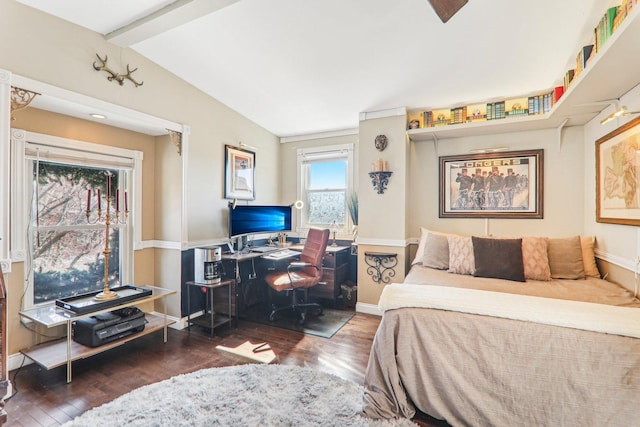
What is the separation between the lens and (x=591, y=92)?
2244 mm

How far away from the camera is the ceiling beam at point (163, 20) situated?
2.08 meters

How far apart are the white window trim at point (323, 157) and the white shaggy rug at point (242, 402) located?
258 centimetres

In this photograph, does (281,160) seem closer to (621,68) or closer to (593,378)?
(621,68)

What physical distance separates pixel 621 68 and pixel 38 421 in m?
4.23

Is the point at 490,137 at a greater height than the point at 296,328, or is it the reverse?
the point at 490,137

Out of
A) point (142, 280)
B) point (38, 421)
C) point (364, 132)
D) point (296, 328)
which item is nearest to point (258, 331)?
point (296, 328)

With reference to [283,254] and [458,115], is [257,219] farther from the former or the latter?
[458,115]

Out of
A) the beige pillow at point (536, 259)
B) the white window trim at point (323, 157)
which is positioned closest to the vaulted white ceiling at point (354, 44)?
the white window trim at point (323, 157)

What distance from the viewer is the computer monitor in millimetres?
3580

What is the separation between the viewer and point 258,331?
3.16 m

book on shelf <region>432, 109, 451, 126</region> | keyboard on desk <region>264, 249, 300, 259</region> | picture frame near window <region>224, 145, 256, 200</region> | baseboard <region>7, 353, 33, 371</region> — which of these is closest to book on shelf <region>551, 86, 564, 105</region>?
book on shelf <region>432, 109, 451, 126</region>

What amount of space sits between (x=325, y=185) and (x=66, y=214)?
3.12 metres

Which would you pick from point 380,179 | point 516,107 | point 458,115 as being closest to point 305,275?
point 380,179

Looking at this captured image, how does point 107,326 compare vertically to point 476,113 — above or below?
below
